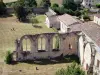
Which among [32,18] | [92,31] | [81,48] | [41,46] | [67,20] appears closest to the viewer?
[81,48]

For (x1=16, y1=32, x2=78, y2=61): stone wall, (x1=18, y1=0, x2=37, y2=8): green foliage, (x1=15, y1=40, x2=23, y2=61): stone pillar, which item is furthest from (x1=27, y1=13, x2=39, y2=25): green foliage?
(x1=15, y1=40, x2=23, y2=61): stone pillar

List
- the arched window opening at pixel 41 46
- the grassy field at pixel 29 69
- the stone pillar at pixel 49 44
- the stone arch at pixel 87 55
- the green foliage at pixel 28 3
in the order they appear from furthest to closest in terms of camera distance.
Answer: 1. the green foliage at pixel 28 3
2. the arched window opening at pixel 41 46
3. the stone pillar at pixel 49 44
4. the grassy field at pixel 29 69
5. the stone arch at pixel 87 55

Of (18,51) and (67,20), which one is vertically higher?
(67,20)

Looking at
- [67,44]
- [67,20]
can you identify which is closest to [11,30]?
[67,20]

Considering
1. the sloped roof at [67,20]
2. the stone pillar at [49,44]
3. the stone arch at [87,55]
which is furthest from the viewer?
the sloped roof at [67,20]

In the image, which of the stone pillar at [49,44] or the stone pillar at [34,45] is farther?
the stone pillar at [49,44]

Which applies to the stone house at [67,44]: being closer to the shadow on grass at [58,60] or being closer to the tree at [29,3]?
the shadow on grass at [58,60]

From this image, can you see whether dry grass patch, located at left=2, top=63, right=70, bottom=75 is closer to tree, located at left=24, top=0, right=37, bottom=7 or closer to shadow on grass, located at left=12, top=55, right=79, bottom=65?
shadow on grass, located at left=12, top=55, right=79, bottom=65

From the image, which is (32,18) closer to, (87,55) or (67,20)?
(67,20)

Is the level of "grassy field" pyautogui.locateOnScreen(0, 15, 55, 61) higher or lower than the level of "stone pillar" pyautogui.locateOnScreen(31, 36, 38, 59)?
lower

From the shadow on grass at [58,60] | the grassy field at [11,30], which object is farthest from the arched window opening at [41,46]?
the grassy field at [11,30]
